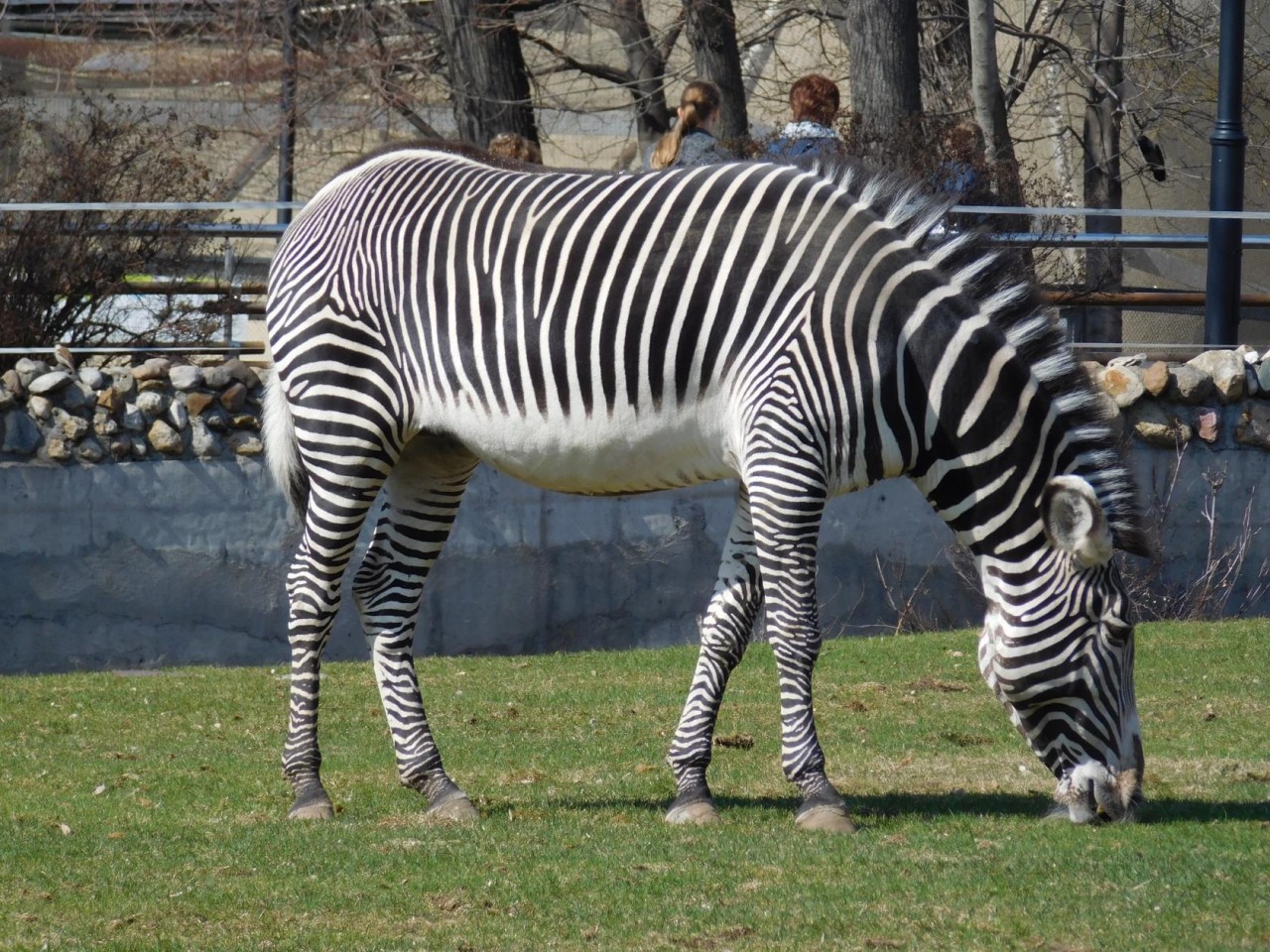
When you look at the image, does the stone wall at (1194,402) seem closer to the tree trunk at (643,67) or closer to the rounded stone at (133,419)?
the rounded stone at (133,419)

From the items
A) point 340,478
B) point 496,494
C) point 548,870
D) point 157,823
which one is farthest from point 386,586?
point 496,494

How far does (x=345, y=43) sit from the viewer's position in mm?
17562

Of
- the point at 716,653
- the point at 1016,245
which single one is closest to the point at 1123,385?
the point at 1016,245

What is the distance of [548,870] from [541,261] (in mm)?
2250

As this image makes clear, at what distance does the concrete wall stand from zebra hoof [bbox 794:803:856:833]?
5.27 m

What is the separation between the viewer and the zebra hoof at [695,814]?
19.7ft

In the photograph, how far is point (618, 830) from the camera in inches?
234

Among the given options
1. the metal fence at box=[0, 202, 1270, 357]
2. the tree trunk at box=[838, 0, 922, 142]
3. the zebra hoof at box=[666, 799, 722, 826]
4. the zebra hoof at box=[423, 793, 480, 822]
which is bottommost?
the zebra hoof at box=[423, 793, 480, 822]

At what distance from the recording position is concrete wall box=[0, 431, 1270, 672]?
10867 mm

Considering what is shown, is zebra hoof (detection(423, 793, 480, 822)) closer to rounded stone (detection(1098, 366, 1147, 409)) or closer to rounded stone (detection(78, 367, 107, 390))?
rounded stone (detection(78, 367, 107, 390))

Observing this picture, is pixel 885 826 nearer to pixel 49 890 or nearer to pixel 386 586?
pixel 386 586

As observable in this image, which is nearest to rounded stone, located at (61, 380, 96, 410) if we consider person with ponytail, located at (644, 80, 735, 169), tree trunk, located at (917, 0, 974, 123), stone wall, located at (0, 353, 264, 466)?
stone wall, located at (0, 353, 264, 466)

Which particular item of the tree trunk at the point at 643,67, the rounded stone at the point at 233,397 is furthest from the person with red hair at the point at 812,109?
the tree trunk at the point at 643,67

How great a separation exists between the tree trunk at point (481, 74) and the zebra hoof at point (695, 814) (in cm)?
995
